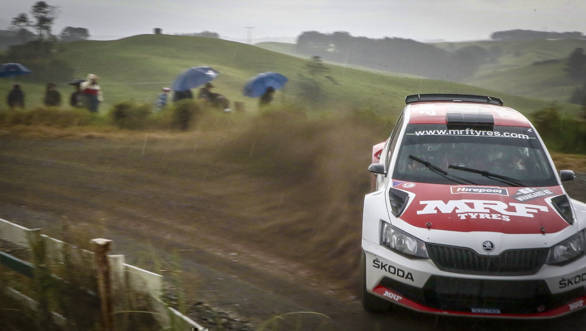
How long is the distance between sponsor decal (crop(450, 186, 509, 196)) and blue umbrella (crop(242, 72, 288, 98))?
14669 millimetres

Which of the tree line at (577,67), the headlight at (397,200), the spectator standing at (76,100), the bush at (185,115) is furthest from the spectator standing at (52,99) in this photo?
the tree line at (577,67)

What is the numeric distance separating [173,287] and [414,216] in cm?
253

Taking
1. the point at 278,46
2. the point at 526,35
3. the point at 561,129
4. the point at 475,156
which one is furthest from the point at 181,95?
the point at 526,35

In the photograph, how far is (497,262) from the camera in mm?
4457

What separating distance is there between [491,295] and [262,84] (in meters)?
16.1

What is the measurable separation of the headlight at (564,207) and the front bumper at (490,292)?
1.45 ft

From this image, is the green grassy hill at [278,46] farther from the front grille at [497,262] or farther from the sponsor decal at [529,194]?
the front grille at [497,262]

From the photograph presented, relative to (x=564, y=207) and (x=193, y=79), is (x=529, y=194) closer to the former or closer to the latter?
(x=564, y=207)

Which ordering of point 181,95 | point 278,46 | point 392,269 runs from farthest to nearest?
point 278,46 < point 181,95 < point 392,269

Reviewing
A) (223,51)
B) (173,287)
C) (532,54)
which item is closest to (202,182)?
(173,287)

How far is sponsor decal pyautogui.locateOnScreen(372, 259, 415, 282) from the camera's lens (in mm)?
4586

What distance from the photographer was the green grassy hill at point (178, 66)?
30.2 metres

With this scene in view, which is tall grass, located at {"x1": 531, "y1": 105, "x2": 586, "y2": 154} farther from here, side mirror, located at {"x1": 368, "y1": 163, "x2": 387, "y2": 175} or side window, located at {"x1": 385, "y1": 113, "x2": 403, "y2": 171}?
side mirror, located at {"x1": 368, "y1": 163, "x2": 387, "y2": 175}

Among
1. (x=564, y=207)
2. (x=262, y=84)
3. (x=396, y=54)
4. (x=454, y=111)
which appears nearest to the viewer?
(x=564, y=207)
